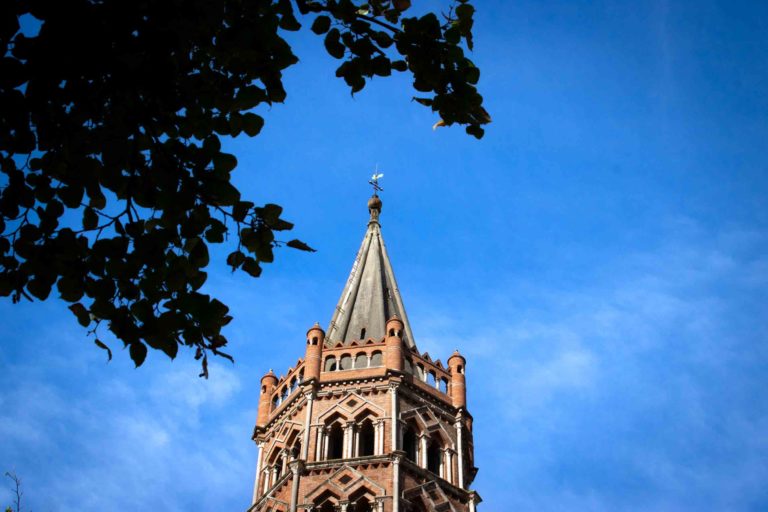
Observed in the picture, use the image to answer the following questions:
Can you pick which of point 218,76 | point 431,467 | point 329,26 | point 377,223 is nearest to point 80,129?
point 218,76

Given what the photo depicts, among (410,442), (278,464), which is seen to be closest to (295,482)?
(278,464)

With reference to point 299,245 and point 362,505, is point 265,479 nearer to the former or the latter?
point 362,505

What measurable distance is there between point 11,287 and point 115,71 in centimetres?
221

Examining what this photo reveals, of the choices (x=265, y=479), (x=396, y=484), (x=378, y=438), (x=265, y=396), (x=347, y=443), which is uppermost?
(x=265, y=396)

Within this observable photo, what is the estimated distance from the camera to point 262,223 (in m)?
9.73

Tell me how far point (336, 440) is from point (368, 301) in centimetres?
833

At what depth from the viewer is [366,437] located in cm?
3506

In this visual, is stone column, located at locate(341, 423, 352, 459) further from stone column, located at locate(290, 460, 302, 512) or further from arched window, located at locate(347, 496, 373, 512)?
arched window, located at locate(347, 496, 373, 512)

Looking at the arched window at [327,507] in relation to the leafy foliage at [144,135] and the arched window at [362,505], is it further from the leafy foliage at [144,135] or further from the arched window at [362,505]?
the leafy foliage at [144,135]

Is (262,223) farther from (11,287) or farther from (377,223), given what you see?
(377,223)

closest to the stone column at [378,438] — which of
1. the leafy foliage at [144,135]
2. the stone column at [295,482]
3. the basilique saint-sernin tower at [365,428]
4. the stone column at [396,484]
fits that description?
the basilique saint-sernin tower at [365,428]

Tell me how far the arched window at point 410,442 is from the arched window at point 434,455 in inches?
24.0

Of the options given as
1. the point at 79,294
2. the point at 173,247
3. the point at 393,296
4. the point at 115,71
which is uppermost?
the point at 393,296

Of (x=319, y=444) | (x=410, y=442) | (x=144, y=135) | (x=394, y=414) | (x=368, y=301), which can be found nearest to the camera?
(x=144, y=135)
